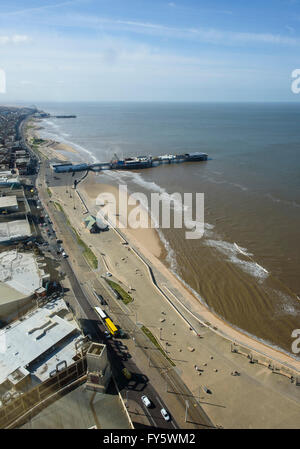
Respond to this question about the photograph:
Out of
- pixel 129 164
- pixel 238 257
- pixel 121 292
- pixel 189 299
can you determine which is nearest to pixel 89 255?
pixel 121 292

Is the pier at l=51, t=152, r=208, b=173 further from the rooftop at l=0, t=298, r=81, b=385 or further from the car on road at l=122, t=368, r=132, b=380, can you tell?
the car on road at l=122, t=368, r=132, b=380

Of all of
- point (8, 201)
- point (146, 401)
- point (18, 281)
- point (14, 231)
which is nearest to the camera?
point (146, 401)

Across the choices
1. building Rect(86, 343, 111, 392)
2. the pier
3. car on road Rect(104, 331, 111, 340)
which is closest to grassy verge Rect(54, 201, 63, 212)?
the pier

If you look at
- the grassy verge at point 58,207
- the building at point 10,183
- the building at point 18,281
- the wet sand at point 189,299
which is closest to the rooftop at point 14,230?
the building at point 18,281

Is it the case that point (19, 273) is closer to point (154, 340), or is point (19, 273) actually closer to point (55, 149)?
point (154, 340)

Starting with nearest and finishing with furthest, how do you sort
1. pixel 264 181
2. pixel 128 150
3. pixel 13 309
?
pixel 13 309, pixel 264 181, pixel 128 150

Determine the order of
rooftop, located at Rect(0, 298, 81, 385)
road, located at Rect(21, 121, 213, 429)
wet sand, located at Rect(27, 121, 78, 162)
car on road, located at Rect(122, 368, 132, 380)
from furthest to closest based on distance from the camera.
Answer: wet sand, located at Rect(27, 121, 78, 162)
car on road, located at Rect(122, 368, 132, 380)
rooftop, located at Rect(0, 298, 81, 385)
road, located at Rect(21, 121, 213, 429)

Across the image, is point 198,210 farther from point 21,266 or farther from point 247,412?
point 247,412
